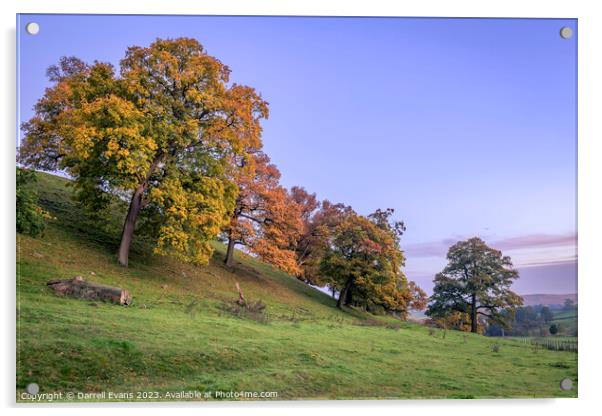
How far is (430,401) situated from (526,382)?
2.28 m

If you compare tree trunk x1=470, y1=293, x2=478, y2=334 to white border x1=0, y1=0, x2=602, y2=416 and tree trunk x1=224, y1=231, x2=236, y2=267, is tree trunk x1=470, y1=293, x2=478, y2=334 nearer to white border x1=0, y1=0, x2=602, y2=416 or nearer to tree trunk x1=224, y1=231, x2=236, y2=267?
white border x1=0, y1=0, x2=602, y2=416

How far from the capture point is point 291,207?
46.9ft

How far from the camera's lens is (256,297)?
15.4 meters

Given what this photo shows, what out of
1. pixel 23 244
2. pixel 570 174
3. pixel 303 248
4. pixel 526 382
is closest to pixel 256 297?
pixel 303 248

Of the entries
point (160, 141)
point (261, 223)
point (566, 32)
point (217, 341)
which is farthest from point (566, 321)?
point (160, 141)

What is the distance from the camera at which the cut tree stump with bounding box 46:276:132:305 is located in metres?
13.1

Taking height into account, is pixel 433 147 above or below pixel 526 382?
above

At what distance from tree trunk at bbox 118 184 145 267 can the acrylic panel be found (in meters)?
0.04

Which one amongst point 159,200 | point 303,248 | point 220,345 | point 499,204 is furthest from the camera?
point 303,248

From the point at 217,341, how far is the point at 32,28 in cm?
765

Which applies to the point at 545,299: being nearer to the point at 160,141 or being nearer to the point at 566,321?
the point at 566,321

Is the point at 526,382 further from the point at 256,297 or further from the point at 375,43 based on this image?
the point at 375,43

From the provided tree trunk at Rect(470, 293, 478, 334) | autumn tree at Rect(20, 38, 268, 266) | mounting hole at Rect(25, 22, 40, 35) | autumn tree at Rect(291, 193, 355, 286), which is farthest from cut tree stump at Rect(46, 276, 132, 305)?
tree trunk at Rect(470, 293, 478, 334)
